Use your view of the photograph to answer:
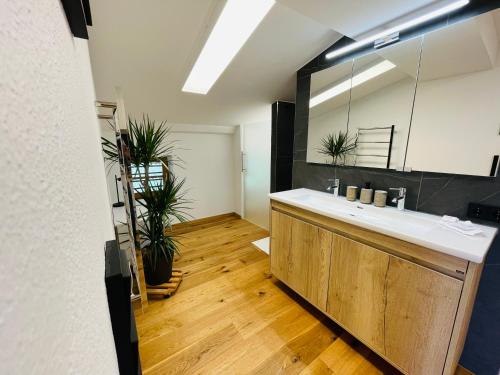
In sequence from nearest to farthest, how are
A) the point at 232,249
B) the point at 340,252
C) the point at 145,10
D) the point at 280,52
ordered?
the point at 145,10 < the point at 340,252 < the point at 280,52 < the point at 232,249

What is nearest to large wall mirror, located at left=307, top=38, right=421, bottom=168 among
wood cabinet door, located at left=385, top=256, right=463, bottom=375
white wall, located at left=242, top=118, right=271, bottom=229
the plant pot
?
wood cabinet door, located at left=385, top=256, right=463, bottom=375

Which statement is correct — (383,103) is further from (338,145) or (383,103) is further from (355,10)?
(355,10)

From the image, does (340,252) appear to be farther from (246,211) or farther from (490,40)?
(246,211)

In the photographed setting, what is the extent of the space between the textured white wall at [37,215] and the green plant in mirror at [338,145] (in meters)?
1.97

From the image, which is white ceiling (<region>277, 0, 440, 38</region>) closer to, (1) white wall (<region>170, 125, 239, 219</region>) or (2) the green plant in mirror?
(2) the green plant in mirror

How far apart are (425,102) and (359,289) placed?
1281 mm

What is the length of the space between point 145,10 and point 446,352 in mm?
2478

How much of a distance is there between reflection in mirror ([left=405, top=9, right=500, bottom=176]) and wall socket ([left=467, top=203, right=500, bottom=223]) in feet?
0.63

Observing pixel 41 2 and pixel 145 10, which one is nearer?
pixel 41 2

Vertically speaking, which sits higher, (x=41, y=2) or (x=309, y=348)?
(x=41, y=2)

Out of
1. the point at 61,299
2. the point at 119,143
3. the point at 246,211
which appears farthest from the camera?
the point at 246,211

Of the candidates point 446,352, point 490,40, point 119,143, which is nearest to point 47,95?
point 119,143

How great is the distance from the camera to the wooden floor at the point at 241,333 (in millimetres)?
1419

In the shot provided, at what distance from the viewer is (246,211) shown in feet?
13.2
